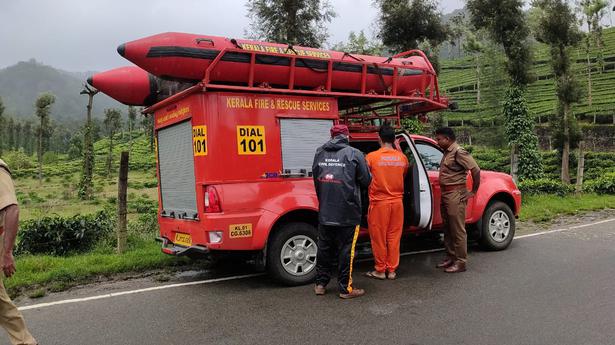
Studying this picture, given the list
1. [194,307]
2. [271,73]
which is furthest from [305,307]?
[271,73]

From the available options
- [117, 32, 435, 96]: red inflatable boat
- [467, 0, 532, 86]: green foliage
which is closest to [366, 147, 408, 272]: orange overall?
[117, 32, 435, 96]: red inflatable boat

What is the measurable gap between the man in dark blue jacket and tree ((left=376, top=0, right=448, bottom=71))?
523 inches

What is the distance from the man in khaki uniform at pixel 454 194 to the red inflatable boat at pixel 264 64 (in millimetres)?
1110

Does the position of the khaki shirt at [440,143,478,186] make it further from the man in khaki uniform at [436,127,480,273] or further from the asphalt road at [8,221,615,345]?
the asphalt road at [8,221,615,345]

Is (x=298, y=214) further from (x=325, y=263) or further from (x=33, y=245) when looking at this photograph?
(x=33, y=245)

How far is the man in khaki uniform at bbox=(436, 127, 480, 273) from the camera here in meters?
6.15

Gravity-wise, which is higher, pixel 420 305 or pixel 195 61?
pixel 195 61

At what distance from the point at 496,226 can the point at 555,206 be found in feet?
21.3

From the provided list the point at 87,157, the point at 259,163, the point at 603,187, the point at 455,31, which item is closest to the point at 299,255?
the point at 259,163

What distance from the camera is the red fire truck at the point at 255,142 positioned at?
529 cm

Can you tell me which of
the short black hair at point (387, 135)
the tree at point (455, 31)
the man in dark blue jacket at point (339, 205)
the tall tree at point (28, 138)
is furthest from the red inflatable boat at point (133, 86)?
the tall tree at point (28, 138)

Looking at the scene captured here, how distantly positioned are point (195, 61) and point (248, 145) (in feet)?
3.53

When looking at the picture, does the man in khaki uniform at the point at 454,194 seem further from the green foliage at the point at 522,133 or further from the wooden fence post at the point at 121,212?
the green foliage at the point at 522,133

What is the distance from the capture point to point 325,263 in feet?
16.9
